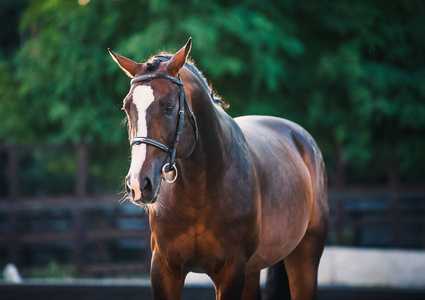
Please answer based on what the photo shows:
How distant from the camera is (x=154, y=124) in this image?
2.82 m

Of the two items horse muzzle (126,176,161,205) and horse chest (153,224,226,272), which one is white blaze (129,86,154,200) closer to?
horse muzzle (126,176,161,205)

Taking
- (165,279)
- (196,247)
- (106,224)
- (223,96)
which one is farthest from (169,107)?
(106,224)

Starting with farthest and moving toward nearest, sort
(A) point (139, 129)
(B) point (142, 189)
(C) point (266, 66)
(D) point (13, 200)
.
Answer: (D) point (13, 200), (C) point (266, 66), (A) point (139, 129), (B) point (142, 189)

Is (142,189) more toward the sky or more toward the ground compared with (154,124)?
more toward the ground

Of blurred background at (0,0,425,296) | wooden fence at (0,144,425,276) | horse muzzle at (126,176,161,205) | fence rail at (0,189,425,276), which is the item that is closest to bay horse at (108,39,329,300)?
horse muzzle at (126,176,161,205)

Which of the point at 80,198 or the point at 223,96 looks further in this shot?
the point at 80,198

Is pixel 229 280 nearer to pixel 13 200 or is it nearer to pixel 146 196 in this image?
pixel 146 196

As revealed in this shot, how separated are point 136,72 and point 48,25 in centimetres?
882

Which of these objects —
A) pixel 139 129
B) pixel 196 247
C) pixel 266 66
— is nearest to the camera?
pixel 139 129

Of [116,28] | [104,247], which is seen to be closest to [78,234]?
[104,247]

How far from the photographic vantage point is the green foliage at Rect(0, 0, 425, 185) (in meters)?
9.58

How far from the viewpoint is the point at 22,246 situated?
10.9m

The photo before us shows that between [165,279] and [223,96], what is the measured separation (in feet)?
23.1

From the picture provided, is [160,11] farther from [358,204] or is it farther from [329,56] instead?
[358,204]
